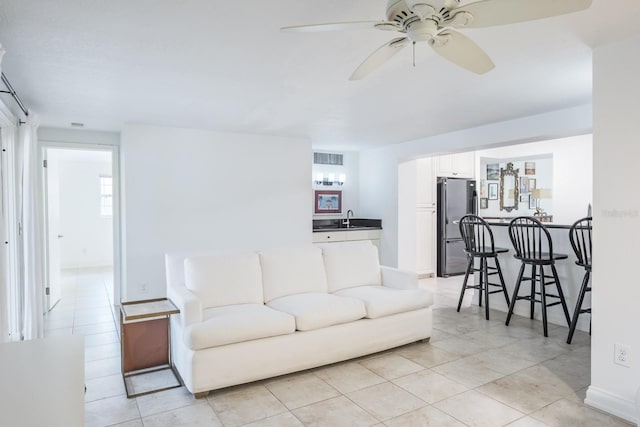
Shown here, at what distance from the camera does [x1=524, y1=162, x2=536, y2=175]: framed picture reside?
8094 millimetres

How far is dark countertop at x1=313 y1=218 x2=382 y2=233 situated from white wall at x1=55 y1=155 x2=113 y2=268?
16.2 ft

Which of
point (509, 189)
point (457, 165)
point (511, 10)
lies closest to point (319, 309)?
point (511, 10)

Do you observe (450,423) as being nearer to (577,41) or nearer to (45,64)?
(577,41)

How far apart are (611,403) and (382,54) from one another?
248 cm

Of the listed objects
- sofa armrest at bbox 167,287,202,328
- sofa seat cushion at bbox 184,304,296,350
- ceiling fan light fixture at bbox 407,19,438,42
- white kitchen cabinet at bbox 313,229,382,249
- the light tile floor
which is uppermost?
ceiling fan light fixture at bbox 407,19,438,42

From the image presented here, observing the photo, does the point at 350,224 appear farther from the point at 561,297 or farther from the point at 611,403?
the point at 611,403

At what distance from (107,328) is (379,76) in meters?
3.75

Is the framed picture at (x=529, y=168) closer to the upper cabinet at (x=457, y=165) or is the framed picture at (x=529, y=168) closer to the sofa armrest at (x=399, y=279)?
the upper cabinet at (x=457, y=165)

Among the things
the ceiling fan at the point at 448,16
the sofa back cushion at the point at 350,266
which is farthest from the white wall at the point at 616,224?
the sofa back cushion at the point at 350,266

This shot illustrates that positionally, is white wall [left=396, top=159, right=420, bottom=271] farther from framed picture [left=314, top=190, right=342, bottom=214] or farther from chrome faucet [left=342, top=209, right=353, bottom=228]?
framed picture [left=314, top=190, right=342, bottom=214]

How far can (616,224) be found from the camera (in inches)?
95.6

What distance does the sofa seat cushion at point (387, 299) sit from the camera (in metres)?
3.31

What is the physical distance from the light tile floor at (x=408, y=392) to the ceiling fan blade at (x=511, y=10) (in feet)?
6.95

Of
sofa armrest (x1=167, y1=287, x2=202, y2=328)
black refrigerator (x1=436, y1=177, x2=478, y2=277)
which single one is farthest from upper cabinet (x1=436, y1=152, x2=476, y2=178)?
sofa armrest (x1=167, y1=287, x2=202, y2=328)
